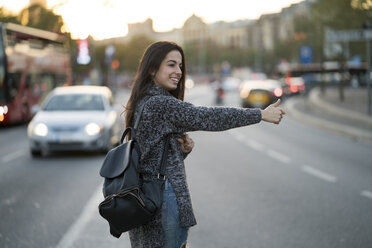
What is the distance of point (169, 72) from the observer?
3.20m

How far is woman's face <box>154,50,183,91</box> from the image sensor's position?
3.20 metres

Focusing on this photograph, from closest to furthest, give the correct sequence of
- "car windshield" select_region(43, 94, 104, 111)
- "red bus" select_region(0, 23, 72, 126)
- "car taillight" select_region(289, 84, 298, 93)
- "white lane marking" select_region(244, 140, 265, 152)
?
"car windshield" select_region(43, 94, 104, 111) → "white lane marking" select_region(244, 140, 265, 152) → "red bus" select_region(0, 23, 72, 126) → "car taillight" select_region(289, 84, 298, 93)

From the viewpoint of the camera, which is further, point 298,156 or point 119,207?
point 298,156

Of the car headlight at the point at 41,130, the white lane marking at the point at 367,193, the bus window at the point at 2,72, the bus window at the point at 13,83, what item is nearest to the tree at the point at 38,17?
the bus window at the point at 13,83

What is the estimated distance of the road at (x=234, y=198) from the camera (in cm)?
599

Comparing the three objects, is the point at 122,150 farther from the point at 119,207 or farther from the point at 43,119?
the point at 43,119

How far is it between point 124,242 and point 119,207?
311 cm

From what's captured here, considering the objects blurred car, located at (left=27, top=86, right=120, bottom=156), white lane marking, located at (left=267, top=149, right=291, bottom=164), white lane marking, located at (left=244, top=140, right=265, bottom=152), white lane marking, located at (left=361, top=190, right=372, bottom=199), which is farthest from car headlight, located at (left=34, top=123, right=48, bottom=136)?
white lane marking, located at (left=361, top=190, right=372, bottom=199)

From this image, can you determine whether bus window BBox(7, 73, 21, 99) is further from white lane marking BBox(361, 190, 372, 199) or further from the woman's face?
the woman's face

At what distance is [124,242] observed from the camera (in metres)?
6.00

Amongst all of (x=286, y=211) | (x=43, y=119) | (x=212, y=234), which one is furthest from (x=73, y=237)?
(x=43, y=119)

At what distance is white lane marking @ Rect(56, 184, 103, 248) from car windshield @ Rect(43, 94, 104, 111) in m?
5.44

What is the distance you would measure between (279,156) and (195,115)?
34.4 feet

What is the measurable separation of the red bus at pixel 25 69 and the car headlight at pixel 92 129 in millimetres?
8751
